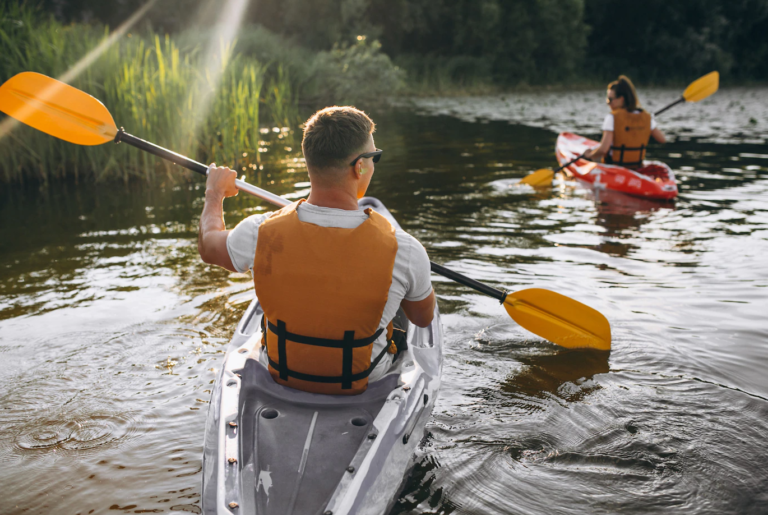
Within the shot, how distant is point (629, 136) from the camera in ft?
22.9

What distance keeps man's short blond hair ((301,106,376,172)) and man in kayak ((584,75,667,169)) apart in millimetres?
5409

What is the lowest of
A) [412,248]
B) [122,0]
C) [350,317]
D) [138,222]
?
[138,222]

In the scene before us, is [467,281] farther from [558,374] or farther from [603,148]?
[603,148]

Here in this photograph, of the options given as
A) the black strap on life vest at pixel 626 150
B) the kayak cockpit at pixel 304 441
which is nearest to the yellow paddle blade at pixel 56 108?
the kayak cockpit at pixel 304 441

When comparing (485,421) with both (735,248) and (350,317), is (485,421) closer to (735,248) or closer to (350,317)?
(350,317)

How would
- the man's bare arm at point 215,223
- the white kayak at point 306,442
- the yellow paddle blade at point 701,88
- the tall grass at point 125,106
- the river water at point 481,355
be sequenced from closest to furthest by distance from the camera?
the white kayak at point 306,442, the man's bare arm at point 215,223, the river water at point 481,355, the tall grass at point 125,106, the yellow paddle blade at point 701,88

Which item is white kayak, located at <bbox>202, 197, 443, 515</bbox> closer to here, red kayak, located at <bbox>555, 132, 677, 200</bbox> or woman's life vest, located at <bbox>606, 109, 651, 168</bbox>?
red kayak, located at <bbox>555, 132, 677, 200</bbox>

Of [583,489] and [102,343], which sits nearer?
[583,489]

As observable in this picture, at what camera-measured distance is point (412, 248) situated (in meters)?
2.03

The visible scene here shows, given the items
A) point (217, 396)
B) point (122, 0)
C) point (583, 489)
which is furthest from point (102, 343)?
point (122, 0)

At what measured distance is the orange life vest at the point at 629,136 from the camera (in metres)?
6.83

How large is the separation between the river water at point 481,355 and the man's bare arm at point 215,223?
84 cm

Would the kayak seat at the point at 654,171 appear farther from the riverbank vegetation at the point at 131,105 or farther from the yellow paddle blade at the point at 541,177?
the riverbank vegetation at the point at 131,105

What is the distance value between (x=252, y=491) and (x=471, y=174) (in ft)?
23.3
